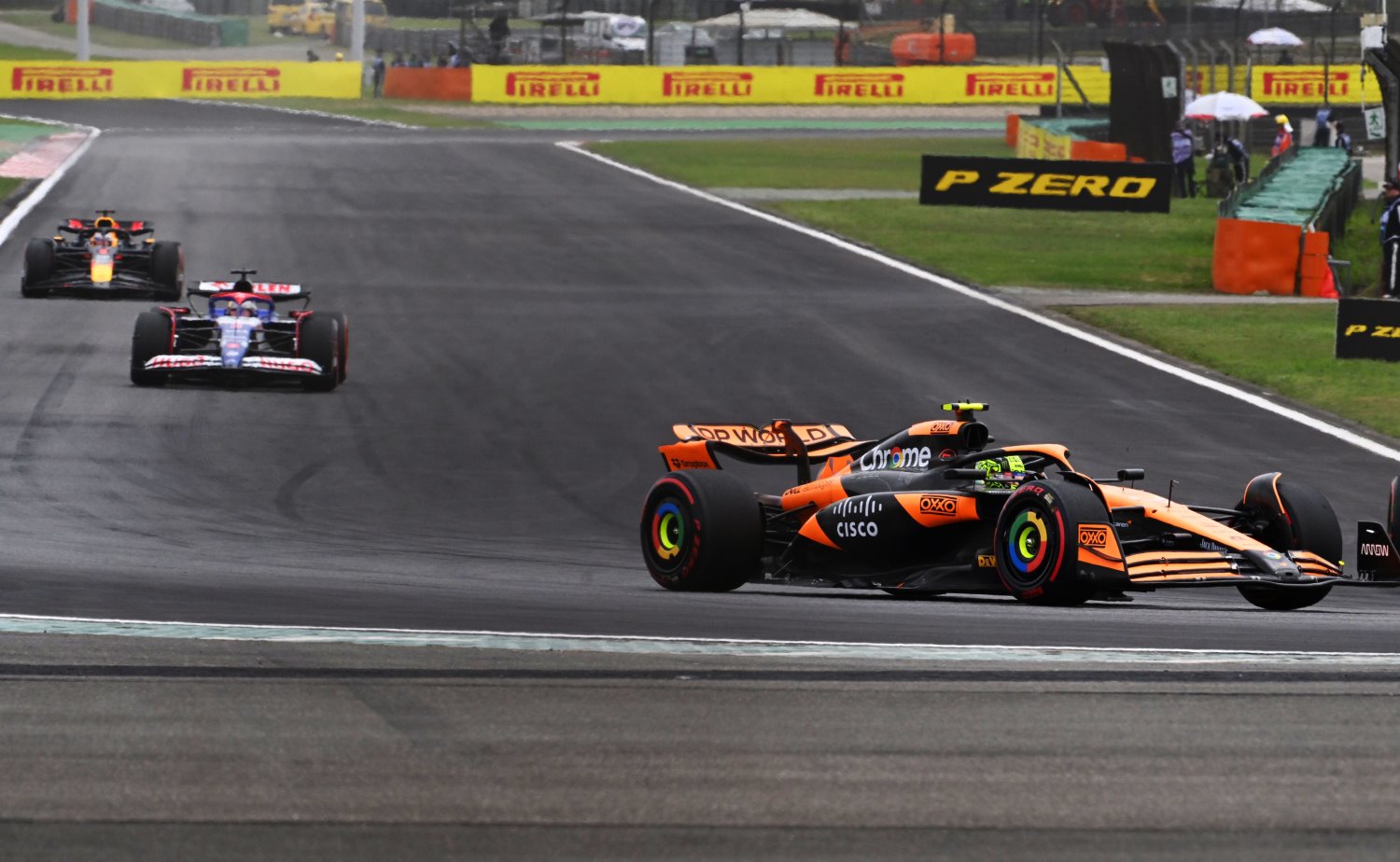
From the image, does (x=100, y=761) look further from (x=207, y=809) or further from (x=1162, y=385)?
(x=1162, y=385)

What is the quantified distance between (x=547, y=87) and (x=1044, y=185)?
3369 centimetres

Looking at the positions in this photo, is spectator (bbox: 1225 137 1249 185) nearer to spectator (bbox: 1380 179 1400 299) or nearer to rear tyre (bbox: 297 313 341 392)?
spectator (bbox: 1380 179 1400 299)

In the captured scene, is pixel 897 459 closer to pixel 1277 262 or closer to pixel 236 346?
pixel 236 346

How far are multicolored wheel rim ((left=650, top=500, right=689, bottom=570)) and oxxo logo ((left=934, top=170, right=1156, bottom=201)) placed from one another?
30.0 metres

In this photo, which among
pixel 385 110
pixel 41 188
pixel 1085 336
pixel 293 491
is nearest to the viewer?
pixel 293 491

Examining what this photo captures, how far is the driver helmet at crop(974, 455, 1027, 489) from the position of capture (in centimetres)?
1060

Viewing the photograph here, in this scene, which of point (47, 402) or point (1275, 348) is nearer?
point (47, 402)

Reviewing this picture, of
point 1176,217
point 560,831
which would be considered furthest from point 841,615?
point 1176,217

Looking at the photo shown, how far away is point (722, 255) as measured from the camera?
32.0m

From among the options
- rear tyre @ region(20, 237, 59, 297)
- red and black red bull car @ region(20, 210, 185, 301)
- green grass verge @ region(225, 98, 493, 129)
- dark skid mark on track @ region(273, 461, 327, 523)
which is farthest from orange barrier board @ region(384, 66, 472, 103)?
dark skid mark on track @ region(273, 461, 327, 523)

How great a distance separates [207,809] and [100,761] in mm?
617

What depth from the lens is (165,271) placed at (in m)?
25.3

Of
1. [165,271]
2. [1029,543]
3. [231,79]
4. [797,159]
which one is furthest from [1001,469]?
[231,79]

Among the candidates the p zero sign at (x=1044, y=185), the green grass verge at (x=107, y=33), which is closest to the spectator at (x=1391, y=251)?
the p zero sign at (x=1044, y=185)
